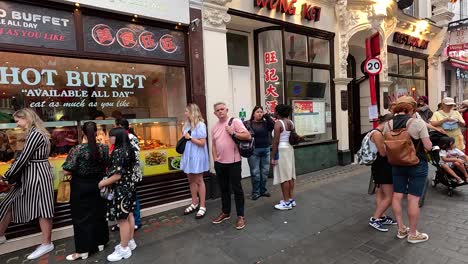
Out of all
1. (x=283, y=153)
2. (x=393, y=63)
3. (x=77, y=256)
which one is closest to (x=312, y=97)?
(x=283, y=153)

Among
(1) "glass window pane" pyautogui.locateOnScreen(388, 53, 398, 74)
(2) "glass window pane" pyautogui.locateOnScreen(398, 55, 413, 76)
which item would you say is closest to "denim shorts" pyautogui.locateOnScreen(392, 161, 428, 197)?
(1) "glass window pane" pyautogui.locateOnScreen(388, 53, 398, 74)

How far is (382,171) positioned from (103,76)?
4533 mm

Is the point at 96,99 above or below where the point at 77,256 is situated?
above

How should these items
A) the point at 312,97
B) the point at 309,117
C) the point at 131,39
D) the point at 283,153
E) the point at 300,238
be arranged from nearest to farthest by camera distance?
1. the point at 300,238
2. the point at 283,153
3. the point at 131,39
4. the point at 309,117
5. the point at 312,97

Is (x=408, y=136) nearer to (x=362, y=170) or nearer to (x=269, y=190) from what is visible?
(x=269, y=190)

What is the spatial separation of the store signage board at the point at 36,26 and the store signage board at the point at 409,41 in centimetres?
1004

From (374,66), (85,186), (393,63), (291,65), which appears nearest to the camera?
(85,186)

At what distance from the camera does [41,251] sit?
3.57 meters

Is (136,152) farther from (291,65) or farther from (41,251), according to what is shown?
(291,65)

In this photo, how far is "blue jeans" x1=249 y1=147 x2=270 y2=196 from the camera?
18.1 feet

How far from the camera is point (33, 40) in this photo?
4012mm

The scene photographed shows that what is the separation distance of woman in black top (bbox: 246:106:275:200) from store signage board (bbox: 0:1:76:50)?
3318 millimetres

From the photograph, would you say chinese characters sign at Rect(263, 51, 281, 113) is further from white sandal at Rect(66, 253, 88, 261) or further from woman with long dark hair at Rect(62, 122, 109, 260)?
white sandal at Rect(66, 253, 88, 261)

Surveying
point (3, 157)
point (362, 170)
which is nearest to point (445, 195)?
point (362, 170)
